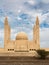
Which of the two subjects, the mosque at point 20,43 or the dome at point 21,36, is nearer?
the mosque at point 20,43

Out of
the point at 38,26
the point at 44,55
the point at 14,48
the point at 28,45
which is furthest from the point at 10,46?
the point at 44,55

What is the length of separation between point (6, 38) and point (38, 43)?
7.97 meters

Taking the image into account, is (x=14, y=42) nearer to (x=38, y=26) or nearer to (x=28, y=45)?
(x=28, y=45)

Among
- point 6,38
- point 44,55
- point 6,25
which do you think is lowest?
point 44,55

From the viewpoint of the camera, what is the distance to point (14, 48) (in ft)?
173

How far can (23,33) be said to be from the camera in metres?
54.1

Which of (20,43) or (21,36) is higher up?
(21,36)

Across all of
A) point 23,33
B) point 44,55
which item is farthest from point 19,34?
point 44,55

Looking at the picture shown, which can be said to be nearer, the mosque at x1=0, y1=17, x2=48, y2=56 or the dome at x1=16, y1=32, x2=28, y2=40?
the mosque at x1=0, y1=17, x2=48, y2=56

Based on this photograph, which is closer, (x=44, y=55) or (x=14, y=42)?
(x=44, y=55)

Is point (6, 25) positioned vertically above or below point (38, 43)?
above

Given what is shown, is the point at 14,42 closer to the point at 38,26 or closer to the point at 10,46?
the point at 10,46

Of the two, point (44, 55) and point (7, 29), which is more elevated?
point (7, 29)

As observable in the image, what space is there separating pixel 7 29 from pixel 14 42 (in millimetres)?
3627
